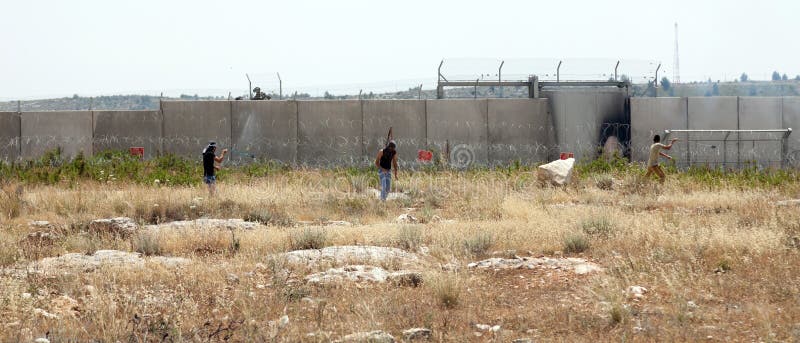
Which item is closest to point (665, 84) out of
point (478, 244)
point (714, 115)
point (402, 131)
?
point (714, 115)

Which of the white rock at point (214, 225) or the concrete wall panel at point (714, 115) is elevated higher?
the concrete wall panel at point (714, 115)

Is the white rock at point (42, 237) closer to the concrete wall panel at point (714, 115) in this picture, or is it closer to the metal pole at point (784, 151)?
the concrete wall panel at point (714, 115)

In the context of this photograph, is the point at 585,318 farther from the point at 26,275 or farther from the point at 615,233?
the point at 26,275

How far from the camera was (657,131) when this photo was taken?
2825 cm

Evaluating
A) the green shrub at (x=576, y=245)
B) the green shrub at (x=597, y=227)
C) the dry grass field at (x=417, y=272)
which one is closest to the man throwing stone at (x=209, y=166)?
the dry grass field at (x=417, y=272)

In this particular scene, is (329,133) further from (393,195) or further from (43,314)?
(43,314)

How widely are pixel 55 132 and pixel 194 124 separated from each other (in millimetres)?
4348

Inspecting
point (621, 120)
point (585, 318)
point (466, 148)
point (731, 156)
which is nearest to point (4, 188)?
point (466, 148)

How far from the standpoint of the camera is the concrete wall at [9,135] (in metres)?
28.3

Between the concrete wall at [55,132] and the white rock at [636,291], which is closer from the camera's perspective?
the white rock at [636,291]

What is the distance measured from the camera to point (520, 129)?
92.1 feet

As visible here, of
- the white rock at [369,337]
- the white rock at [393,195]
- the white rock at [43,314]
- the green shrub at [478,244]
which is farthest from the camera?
the white rock at [393,195]

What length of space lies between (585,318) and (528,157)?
66.2 ft

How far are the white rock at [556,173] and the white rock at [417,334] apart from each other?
1353 cm
